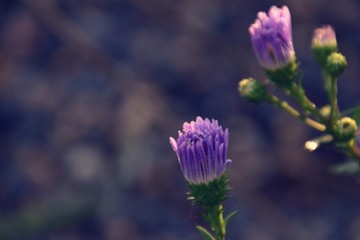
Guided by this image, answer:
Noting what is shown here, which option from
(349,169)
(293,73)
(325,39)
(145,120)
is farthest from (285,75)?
(145,120)

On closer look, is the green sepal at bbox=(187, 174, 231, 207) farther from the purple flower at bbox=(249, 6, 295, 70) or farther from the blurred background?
the blurred background

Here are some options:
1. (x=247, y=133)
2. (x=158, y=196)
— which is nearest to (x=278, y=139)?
(x=247, y=133)

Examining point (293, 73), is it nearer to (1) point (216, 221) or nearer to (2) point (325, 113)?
(2) point (325, 113)

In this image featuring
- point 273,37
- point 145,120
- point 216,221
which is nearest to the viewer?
point 216,221

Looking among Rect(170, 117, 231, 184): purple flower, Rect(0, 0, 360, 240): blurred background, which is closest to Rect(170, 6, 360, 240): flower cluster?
Rect(170, 117, 231, 184): purple flower

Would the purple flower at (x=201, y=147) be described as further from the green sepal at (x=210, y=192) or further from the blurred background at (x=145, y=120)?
→ the blurred background at (x=145, y=120)

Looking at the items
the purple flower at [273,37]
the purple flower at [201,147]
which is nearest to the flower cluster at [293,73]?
the purple flower at [273,37]

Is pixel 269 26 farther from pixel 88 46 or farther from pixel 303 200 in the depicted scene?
pixel 88 46
